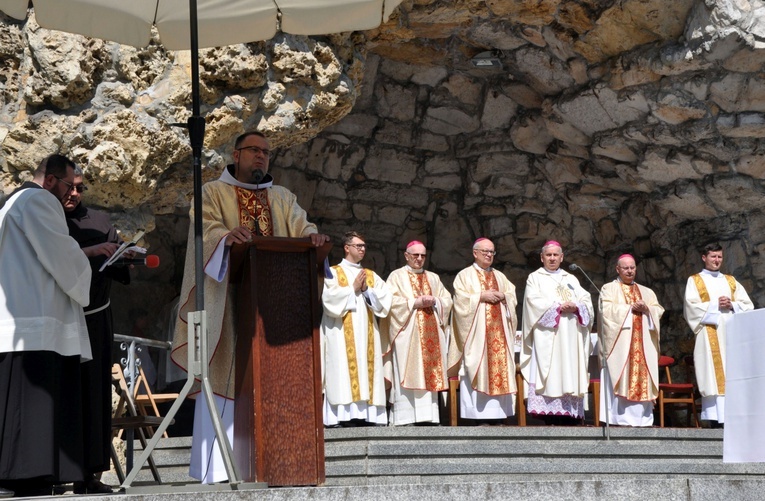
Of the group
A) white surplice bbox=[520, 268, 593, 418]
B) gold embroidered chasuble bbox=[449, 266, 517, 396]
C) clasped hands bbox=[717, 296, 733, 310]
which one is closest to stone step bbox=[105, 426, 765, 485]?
white surplice bbox=[520, 268, 593, 418]

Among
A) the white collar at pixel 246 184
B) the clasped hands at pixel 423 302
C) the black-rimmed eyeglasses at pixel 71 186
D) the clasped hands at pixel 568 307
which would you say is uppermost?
the white collar at pixel 246 184

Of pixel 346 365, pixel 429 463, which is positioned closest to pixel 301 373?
pixel 429 463

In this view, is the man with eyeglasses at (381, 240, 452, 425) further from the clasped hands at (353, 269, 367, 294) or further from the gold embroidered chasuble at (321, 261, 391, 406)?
the clasped hands at (353, 269, 367, 294)

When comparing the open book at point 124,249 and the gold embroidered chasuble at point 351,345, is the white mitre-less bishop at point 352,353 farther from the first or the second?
the open book at point 124,249

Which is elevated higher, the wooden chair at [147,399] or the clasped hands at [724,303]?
the clasped hands at [724,303]

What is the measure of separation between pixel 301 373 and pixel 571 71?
7452mm

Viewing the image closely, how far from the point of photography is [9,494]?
4.84m

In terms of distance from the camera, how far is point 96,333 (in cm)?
571

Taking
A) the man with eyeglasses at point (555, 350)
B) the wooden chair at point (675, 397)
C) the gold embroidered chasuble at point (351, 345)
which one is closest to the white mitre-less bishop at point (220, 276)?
the gold embroidered chasuble at point (351, 345)

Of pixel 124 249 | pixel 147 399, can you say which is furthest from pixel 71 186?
pixel 147 399

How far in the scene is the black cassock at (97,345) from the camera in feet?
17.9

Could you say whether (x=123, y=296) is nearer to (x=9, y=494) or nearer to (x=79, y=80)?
(x=79, y=80)

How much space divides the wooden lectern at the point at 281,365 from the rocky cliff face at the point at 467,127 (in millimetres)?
3963

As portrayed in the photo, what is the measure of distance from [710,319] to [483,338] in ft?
7.61
